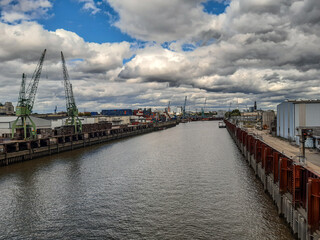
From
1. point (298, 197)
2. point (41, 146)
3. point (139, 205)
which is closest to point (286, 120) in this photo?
point (298, 197)

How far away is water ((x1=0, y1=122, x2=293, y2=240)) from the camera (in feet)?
65.9

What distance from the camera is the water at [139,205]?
2010 cm

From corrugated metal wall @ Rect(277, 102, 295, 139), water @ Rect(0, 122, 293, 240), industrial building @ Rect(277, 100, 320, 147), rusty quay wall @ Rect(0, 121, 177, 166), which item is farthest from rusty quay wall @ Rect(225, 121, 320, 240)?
rusty quay wall @ Rect(0, 121, 177, 166)

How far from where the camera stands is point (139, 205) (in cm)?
2562

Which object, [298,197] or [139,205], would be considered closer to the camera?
[298,197]

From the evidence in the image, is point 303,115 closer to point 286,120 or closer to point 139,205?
point 286,120

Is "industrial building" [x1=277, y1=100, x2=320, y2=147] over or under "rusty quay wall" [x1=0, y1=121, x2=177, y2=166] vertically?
over

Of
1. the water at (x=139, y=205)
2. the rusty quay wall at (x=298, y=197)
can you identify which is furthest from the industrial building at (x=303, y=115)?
the rusty quay wall at (x=298, y=197)

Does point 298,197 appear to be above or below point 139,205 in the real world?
above

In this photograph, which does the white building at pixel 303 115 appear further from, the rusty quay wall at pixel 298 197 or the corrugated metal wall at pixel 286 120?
the rusty quay wall at pixel 298 197

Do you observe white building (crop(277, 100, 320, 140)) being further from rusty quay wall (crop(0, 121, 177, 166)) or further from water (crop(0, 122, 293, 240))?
rusty quay wall (crop(0, 121, 177, 166))

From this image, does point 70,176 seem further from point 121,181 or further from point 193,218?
point 193,218

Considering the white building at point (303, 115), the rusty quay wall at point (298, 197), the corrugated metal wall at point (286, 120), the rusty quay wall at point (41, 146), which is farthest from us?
the corrugated metal wall at point (286, 120)

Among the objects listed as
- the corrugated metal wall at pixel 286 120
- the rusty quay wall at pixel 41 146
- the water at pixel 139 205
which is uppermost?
the corrugated metal wall at pixel 286 120
